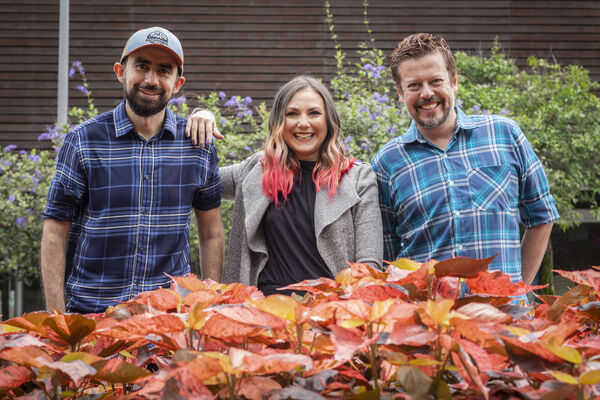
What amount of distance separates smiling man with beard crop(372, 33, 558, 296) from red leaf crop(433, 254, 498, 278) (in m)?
1.47

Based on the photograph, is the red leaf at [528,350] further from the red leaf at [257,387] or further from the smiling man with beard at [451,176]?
the smiling man with beard at [451,176]

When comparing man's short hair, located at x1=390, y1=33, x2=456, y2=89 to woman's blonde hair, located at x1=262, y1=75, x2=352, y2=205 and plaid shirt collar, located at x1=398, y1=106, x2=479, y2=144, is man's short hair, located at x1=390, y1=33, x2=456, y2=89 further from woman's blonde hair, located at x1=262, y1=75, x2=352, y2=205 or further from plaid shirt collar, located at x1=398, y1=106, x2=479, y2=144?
woman's blonde hair, located at x1=262, y1=75, x2=352, y2=205

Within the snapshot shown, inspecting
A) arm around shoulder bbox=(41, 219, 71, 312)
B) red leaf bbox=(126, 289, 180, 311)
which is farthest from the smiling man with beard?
red leaf bbox=(126, 289, 180, 311)

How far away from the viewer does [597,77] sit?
8.95 metres

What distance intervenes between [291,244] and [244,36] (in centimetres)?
666

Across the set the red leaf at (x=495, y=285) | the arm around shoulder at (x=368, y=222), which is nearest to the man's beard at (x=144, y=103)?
the arm around shoulder at (x=368, y=222)

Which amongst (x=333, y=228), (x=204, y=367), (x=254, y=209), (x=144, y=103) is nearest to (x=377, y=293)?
(x=204, y=367)

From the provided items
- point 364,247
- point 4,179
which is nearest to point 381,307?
point 364,247

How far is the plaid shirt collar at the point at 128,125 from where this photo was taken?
2645 millimetres

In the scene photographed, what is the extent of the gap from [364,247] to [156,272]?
0.89 meters

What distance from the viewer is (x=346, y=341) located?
2.95ft

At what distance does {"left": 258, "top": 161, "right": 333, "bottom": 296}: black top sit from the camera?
104 inches

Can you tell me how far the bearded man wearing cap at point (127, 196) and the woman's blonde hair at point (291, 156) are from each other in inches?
12.4

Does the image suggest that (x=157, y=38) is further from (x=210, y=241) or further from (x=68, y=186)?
(x=210, y=241)
